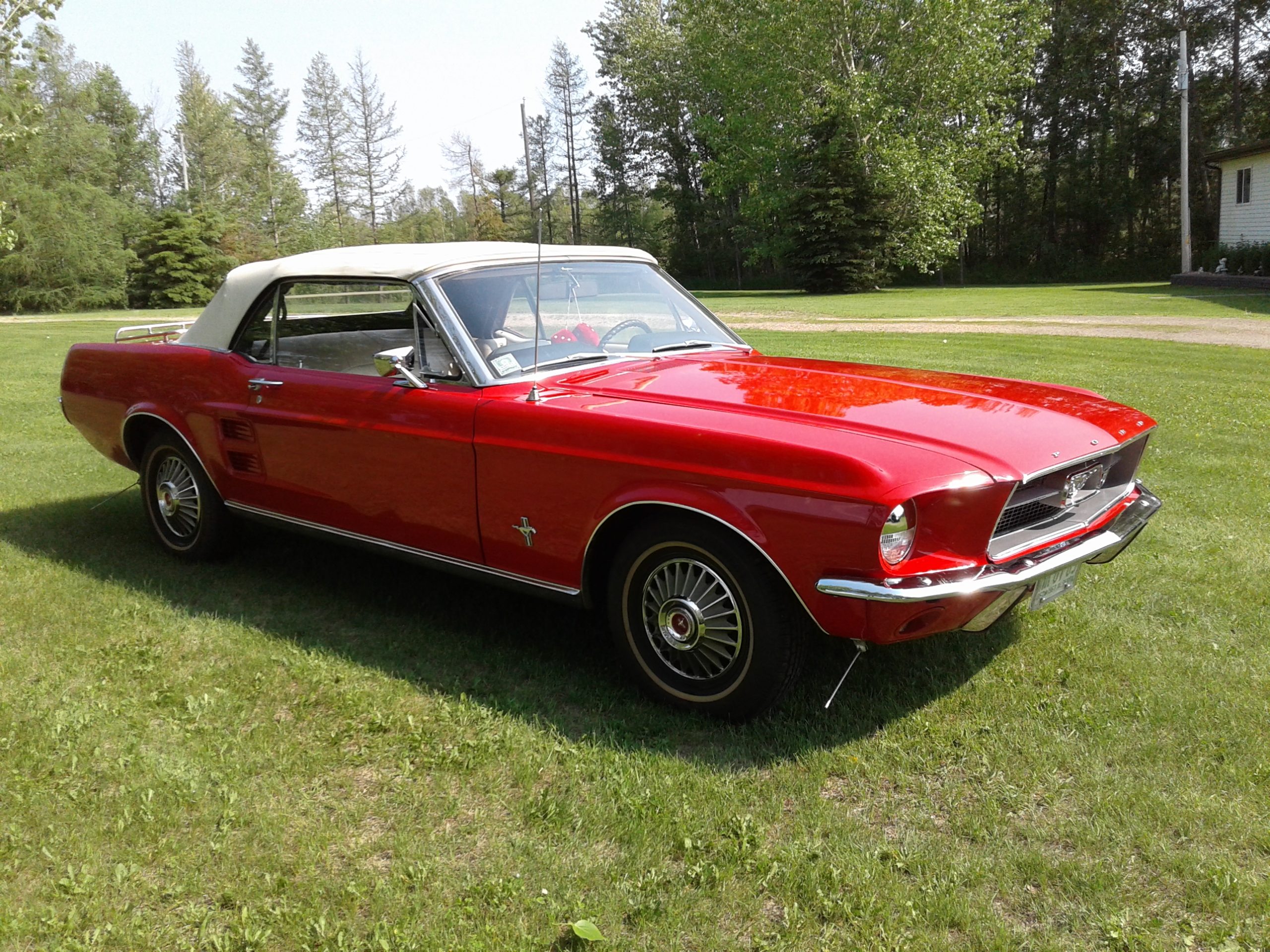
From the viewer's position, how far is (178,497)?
17.7ft

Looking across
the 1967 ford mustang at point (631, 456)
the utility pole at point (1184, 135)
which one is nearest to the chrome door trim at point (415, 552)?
the 1967 ford mustang at point (631, 456)

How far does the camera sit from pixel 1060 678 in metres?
3.80

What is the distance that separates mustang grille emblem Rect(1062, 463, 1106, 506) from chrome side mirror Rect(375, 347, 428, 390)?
243 centimetres

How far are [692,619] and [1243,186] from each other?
35.7 metres

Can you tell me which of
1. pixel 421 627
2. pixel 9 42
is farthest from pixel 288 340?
pixel 9 42

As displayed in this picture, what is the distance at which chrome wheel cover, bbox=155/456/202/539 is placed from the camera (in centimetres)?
534

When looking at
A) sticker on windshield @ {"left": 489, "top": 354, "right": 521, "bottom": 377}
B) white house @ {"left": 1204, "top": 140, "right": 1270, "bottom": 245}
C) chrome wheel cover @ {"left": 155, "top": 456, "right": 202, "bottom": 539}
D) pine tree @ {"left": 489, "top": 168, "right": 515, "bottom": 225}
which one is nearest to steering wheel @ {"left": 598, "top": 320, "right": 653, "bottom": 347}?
sticker on windshield @ {"left": 489, "top": 354, "right": 521, "bottom": 377}

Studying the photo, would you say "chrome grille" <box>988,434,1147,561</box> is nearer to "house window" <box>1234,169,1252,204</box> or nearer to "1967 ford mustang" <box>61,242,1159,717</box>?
"1967 ford mustang" <box>61,242,1159,717</box>

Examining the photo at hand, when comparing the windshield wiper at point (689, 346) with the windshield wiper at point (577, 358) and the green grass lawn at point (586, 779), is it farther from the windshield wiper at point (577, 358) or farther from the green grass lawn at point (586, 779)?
the green grass lawn at point (586, 779)

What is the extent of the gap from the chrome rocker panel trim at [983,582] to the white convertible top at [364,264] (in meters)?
2.10

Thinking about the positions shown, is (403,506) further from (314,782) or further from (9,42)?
(9,42)

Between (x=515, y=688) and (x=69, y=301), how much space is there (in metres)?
49.7

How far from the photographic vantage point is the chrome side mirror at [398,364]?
404 cm

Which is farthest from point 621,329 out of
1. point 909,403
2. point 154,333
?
point 154,333
